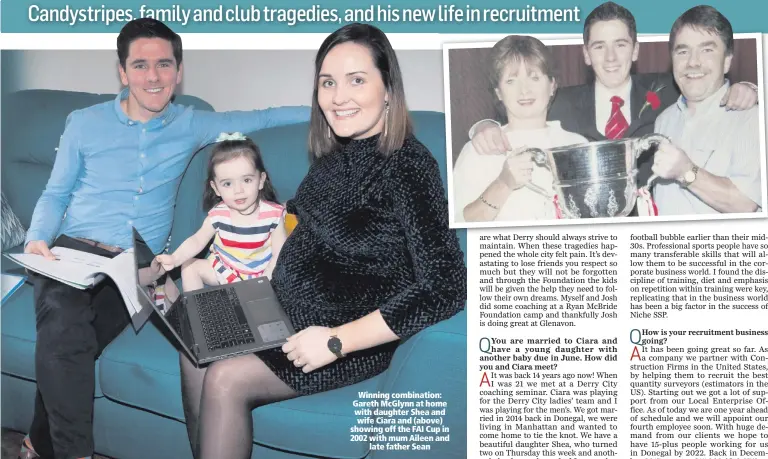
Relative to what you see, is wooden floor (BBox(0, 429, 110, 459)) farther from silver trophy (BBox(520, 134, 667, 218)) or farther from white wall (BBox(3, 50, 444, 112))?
silver trophy (BBox(520, 134, 667, 218))

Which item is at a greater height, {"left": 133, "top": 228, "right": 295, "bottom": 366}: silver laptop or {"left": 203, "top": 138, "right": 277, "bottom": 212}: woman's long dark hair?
{"left": 203, "top": 138, "right": 277, "bottom": 212}: woman's long dark hair

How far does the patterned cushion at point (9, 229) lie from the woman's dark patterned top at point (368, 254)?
87 cm

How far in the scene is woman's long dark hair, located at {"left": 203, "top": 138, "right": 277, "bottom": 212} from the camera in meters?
2.07

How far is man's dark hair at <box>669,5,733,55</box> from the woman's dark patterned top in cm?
85

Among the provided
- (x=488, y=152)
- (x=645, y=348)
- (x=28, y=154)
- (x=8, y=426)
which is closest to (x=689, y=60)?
(x=488, y=152)

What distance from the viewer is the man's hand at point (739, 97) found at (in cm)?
201

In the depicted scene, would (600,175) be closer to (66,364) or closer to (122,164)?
(122,164)

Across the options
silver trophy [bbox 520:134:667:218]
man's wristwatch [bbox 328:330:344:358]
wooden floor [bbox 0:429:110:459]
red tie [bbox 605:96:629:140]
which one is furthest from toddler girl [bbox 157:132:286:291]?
red tie [bbox 605:96:629:140]

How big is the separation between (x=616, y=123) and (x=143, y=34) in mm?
1333

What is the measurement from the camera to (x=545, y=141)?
202 centimetres

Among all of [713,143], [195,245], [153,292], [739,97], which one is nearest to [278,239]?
[195,245]

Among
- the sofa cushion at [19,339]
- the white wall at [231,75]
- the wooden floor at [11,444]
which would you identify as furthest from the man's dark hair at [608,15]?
the wooden floor at [11,444]

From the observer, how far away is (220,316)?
1.91 m

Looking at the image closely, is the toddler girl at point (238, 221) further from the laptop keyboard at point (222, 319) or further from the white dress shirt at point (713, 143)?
the white dress shirt at point (713, 143)
